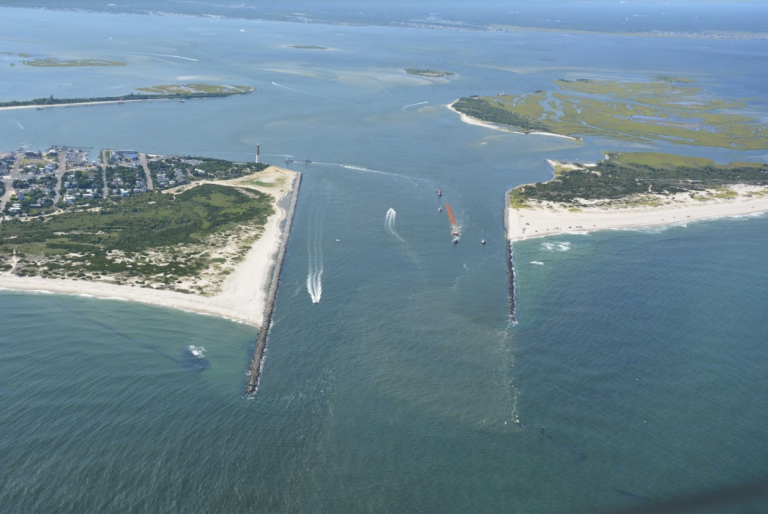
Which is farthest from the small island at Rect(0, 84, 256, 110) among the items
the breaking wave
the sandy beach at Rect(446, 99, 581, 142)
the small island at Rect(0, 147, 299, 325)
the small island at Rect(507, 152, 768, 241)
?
the breaking wave

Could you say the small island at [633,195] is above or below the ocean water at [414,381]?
above

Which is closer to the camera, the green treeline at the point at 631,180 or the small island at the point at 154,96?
the green treeline at the point at 631,180

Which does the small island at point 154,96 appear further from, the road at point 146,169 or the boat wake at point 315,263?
the boat wake at point 315,263

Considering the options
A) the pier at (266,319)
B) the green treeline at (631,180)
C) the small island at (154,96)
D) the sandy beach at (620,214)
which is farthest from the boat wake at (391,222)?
the small island at (154,96)

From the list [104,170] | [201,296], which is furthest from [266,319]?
[104,170]

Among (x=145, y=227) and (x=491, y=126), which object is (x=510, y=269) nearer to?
(x=145, y=227)

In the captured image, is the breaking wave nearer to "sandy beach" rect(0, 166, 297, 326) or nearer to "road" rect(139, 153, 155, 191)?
"sandy beach" rect(0, 166, 297, 326)

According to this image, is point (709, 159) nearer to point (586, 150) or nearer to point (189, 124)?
point (586, 150)
